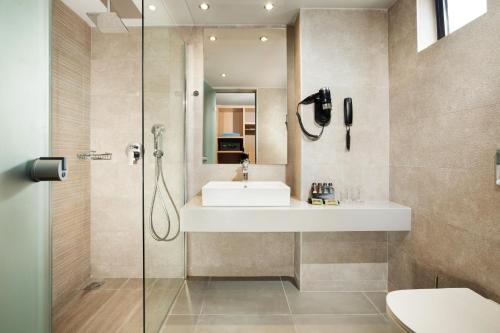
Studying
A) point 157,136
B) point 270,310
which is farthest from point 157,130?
point 270,310

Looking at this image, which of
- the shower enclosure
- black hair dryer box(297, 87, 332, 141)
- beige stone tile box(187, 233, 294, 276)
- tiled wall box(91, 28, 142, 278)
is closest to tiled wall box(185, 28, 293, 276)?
beige stone tile box(187, 233, 294, 276)

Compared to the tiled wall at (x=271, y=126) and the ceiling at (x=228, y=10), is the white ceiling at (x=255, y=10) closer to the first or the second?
the ceiling at (x=228, y=10)

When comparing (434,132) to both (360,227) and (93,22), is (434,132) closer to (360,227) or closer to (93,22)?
(360,227)

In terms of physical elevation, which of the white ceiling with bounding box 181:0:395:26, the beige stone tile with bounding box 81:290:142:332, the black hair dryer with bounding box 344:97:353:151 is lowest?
the beige stone tile with bounding box 81:290:142:332

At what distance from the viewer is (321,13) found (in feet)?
7.20

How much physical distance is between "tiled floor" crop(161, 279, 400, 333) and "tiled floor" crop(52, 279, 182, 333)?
0.58 feet

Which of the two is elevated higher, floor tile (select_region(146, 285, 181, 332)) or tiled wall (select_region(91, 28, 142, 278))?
tiled wall (select_region(91, 28, 142, 278))

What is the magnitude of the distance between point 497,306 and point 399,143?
1215mm

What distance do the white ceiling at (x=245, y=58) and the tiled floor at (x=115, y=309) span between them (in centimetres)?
176

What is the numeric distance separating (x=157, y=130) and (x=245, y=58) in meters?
1.30

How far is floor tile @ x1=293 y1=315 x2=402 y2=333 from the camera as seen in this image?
5.77ft

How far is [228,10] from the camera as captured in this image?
2.22 metres

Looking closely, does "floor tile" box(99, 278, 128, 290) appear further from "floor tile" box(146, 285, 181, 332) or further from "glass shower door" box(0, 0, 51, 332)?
"glass shower door" box(0, 0, 51, 332)

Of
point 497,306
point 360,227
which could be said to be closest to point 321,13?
point 360,227
